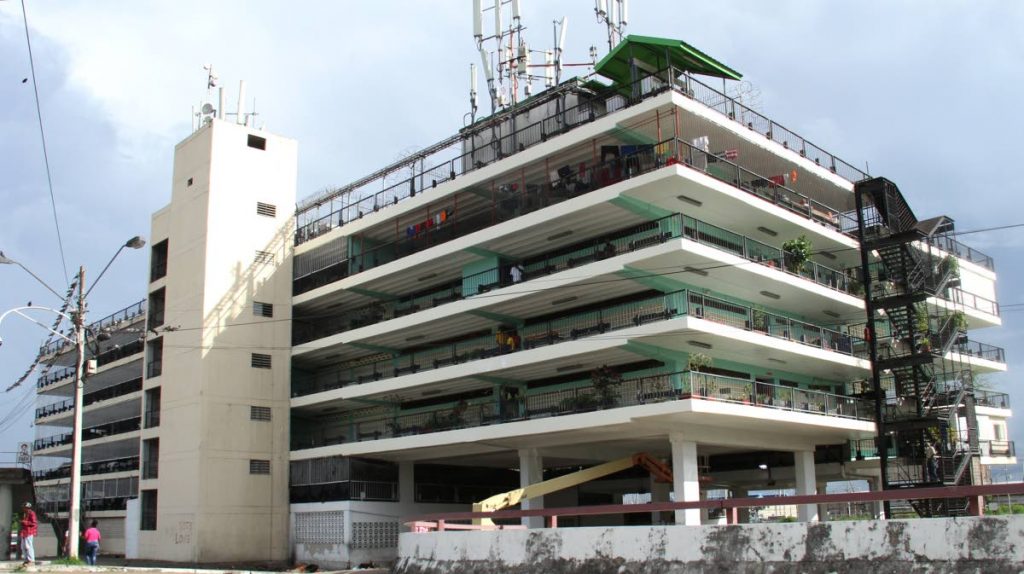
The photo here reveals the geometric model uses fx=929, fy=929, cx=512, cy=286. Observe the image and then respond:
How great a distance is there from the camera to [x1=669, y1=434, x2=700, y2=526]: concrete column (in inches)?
1165

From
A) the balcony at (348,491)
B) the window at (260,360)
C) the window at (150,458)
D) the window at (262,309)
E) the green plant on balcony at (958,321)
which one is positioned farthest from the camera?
the window at (150,458)

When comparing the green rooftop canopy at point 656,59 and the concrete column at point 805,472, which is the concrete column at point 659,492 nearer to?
the concrete column at point 805,472

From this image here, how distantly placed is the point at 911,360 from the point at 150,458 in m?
34.0

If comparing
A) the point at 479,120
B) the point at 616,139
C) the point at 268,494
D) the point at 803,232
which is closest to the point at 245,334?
the point at 268,494

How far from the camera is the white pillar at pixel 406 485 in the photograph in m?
40.7

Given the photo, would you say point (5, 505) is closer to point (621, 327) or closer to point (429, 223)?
point (429, 223)

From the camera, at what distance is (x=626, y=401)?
3056 cm

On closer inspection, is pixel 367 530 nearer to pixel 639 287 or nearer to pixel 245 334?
pixel 245 334

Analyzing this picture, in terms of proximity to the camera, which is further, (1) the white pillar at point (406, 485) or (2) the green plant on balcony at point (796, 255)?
(1) the white pillar at point (406, 485)

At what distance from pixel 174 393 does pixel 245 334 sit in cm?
423

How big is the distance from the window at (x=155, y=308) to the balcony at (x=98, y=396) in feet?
24.5

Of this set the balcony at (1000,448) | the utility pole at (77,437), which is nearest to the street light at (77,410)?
the utility pole at (77,437)

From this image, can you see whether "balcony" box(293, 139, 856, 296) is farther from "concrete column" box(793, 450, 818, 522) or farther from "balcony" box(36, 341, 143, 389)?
"balcony" box(36, 341, 143, 389)

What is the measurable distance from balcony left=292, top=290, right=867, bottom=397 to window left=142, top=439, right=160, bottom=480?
9.40 m
